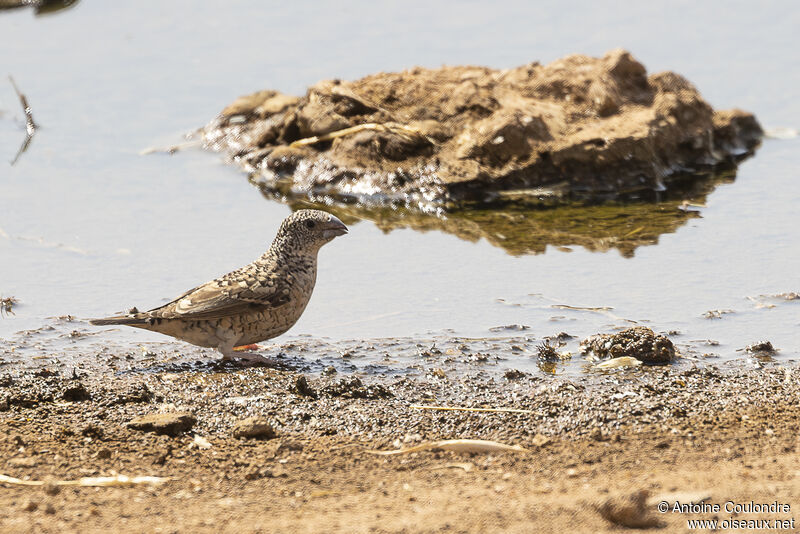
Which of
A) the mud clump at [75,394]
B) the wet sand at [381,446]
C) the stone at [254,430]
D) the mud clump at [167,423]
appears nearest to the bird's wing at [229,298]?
the wet sand at [381,446]

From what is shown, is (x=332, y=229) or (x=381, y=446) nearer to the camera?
(x=381, y=446)

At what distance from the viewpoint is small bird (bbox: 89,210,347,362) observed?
23.5 feet

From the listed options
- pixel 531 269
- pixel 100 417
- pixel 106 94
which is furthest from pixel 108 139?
pixel 100 417

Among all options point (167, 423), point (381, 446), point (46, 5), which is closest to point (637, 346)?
point (381, 446)

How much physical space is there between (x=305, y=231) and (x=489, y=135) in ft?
14.5

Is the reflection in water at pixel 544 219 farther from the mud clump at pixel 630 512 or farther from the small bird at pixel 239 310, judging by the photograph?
the mud clump at pixel 630 512

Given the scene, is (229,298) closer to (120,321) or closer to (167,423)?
(120,321)

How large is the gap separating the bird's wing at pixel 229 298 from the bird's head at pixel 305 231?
12.2 inches

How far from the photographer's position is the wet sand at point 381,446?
16.3 ft

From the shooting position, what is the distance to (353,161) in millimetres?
11930

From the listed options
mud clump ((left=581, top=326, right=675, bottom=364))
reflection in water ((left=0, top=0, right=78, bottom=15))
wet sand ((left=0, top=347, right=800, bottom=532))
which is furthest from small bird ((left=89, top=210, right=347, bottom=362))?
reflection in water ((left=0, top=0, right=78, bottom=15))

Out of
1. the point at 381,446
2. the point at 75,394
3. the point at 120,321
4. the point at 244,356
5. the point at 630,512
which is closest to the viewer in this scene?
the point at 630,512

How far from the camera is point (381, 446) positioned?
5918mm

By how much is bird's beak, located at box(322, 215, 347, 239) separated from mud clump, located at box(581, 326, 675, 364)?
71.8 inches
